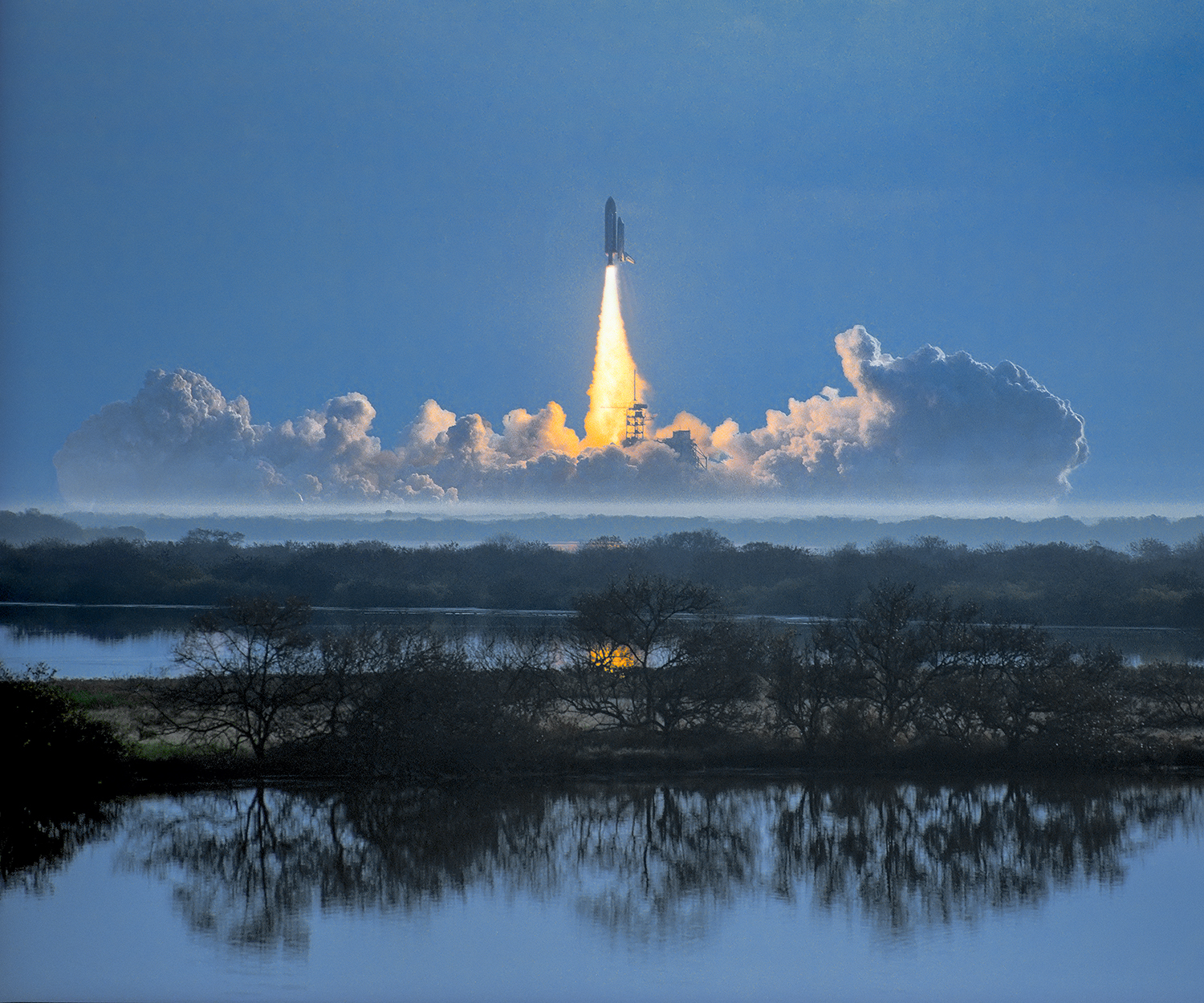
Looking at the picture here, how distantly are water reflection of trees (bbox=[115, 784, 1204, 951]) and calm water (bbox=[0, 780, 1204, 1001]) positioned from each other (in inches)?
Answer: 2.8

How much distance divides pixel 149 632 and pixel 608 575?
26.5 metres

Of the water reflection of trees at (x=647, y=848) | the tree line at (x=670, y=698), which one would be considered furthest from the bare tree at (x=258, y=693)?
the water reflection of trees at (x=647, y=848)

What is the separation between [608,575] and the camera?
78438 mm

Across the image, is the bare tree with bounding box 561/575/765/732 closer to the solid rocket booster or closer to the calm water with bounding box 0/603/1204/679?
the calm water with bounding box 0/603/1204/679

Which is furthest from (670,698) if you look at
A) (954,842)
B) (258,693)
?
(258,693)

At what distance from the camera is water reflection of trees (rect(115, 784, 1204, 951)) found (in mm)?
22438

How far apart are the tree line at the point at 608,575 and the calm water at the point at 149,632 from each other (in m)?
1.73

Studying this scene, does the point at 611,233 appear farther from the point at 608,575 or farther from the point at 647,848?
the point at 647,848

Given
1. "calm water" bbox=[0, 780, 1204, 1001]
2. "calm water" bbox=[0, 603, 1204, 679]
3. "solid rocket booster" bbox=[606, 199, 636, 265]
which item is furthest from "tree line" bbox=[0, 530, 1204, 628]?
"calm water" bbox=[0, 780, 1204, 1001]

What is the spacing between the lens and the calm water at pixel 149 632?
5141 centimetres

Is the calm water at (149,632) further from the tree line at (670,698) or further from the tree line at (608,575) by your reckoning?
the tree line at (670,698)

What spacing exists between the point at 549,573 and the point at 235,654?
50.7 m

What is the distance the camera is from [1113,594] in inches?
2771

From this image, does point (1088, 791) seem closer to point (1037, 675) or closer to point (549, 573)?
point (1037, 675)
